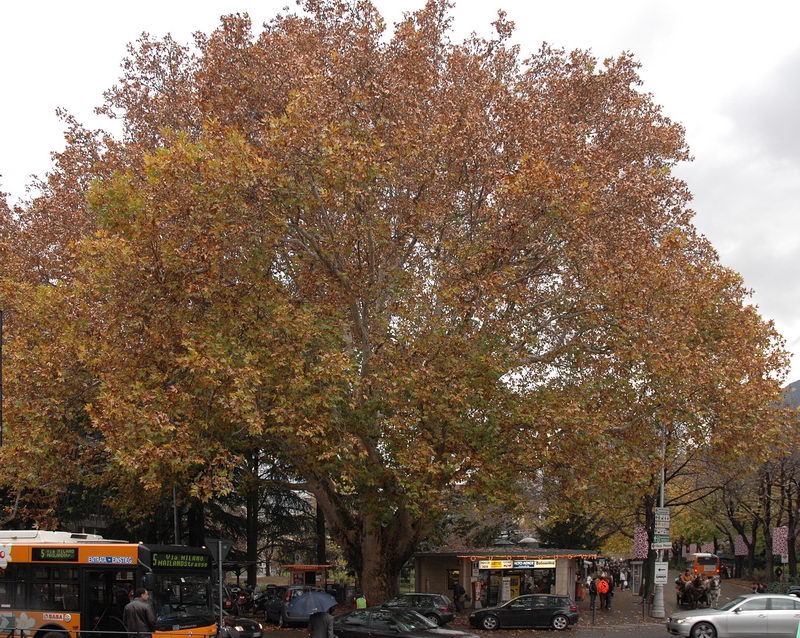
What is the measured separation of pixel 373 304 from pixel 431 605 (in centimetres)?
1208

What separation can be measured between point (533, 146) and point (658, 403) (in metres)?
7.59

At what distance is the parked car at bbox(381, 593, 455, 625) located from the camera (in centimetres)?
2784

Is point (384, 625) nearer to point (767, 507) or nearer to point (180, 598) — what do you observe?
point (180, 598)

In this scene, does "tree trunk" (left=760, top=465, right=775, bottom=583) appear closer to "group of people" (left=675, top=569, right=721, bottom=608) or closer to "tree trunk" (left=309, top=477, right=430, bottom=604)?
"group of people" (left=675, top=569, right=721, bottom=608)

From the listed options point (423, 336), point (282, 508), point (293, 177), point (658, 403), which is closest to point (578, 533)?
point (282, 508)

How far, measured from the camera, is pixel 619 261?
22.0m

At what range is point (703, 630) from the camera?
72.2ft

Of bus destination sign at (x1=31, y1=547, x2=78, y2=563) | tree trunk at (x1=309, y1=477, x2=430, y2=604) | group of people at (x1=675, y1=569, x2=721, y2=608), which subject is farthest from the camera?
group of people at (x1=675, y1=569, x2=721, y2=608)

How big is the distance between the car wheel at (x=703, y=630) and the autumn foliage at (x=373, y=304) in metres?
5.06

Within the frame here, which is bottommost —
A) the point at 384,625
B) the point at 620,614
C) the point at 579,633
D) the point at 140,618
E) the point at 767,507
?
the point at 620,614

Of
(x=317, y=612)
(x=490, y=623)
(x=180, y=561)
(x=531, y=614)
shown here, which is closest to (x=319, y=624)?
(x=317, y=612)

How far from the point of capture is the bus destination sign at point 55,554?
17156 mm

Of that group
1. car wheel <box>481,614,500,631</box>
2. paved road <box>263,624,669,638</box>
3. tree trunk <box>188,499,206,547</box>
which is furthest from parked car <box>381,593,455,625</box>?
tree trunk <box>188,499,206,547</box>

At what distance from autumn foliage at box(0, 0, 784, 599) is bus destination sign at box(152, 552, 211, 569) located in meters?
1.87
